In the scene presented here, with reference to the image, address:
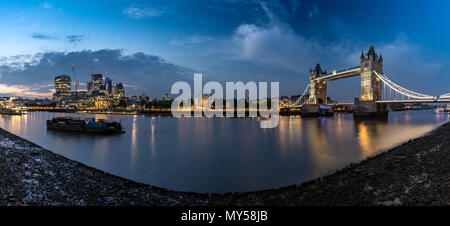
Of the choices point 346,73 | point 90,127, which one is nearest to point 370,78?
point 346,73

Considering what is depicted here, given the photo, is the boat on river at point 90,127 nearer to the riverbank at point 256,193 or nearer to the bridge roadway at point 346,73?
the riverbank at point 256,193

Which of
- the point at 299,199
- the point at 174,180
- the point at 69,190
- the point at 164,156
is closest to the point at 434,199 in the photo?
the point at 299,199

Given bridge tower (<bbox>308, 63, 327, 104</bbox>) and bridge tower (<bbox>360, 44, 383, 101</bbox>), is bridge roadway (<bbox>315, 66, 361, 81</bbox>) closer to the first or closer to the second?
bridge tower (<bbox>360, 44, 383, 101</bbox>)

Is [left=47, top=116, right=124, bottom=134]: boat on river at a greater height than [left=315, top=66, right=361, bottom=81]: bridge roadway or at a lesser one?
lesser

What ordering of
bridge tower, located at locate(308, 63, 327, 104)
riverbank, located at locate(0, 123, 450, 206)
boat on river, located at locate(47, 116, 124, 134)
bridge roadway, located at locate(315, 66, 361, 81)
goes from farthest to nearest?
bridge tower, located at locate(308, 63, 327, 104), bridge roadway, located at locate(315, 66, 361, 81), boat on river, located at locate(47, 116, 124, 134), riverbank, located at locate(0, 123, 450, 206)

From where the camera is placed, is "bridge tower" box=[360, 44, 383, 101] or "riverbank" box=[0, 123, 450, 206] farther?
"bridge tower" box=[360, 44, 383, 101]

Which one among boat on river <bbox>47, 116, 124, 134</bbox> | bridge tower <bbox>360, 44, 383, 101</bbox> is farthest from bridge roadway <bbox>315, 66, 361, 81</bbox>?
boat on river <bbox>47, 116, 124, 134</bbox>

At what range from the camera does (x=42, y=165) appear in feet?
35.8

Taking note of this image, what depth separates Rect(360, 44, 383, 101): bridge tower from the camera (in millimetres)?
64125

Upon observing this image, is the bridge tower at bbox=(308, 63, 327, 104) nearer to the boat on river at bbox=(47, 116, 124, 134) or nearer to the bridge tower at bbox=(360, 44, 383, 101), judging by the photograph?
the bridge tower at bbox=(360, 44, 383, 101)

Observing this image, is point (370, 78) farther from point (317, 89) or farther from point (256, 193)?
point (256, 193)

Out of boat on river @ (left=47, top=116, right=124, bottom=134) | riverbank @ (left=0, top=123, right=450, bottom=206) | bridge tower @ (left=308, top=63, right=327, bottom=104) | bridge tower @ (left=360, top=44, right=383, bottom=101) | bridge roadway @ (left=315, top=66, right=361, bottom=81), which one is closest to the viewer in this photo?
riverbank @ (left=0, top=123, right=450, bottom=206)
